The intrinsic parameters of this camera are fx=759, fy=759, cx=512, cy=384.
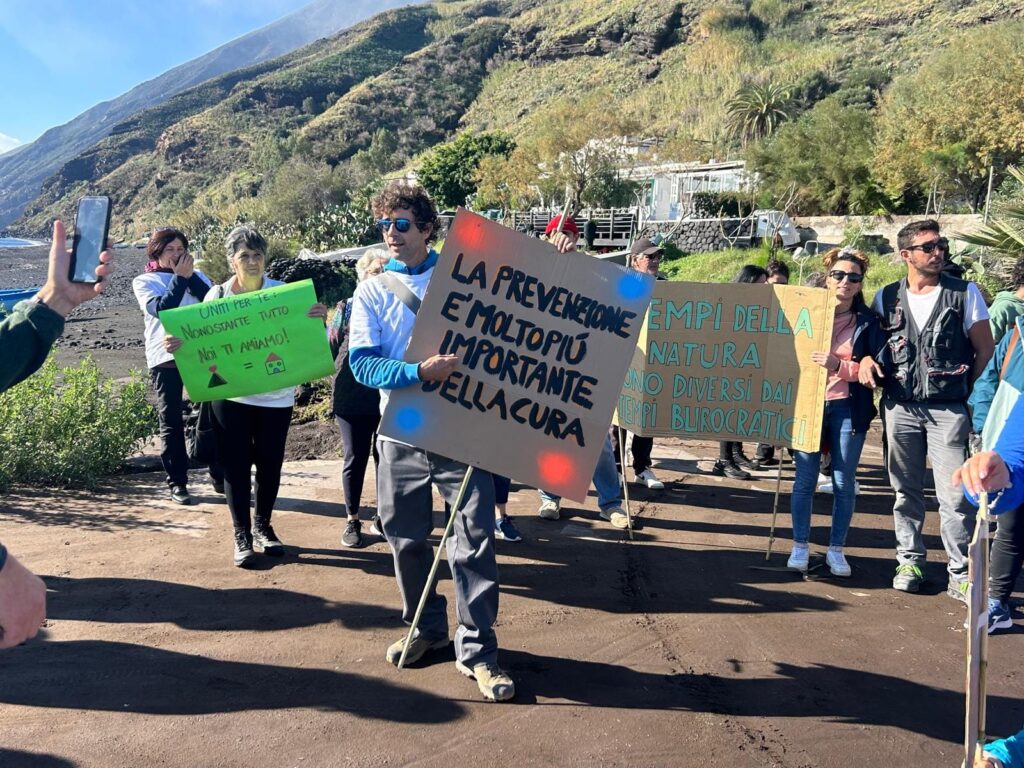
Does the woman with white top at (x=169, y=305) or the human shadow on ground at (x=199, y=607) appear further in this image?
the woman with white top at (x=169, y=305)

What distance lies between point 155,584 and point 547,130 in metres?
57.8

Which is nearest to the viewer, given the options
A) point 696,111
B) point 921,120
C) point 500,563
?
point 500,563

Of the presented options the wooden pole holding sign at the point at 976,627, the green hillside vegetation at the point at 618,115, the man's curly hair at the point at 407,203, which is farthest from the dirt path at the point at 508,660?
the green hillside vegetation at the point at 618,115

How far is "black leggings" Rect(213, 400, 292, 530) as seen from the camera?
4.80 m

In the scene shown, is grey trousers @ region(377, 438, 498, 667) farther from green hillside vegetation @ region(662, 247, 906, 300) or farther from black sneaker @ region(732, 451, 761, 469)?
green hillside vegetation @ region(662, 247, 906, 300)

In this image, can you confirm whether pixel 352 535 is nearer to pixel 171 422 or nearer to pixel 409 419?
pixel 171 422

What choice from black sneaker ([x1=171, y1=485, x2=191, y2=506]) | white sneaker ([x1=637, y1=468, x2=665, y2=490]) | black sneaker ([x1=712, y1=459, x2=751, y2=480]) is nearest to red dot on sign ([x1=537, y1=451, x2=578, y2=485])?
white sneaker ([x1=637, y1=468, x2=665, y2=490])

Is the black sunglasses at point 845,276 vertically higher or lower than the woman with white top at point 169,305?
higher

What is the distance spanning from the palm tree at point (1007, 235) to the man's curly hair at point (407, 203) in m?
9.82

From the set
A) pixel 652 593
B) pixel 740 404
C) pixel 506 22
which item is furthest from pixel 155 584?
pixel 506 22

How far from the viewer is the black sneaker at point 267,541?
4.95 m

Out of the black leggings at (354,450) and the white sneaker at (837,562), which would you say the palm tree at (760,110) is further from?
the black leggings at (354,450)

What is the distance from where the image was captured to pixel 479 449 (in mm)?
3463

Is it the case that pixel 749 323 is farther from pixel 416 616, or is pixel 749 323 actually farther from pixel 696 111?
pixel 696 111
